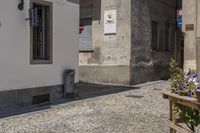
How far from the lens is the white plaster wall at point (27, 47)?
10211 mm

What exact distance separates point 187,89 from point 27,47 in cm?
671

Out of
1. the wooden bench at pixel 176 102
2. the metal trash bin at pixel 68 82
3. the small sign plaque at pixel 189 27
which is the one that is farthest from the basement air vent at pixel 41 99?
the small sign plaque at pixel 189 27

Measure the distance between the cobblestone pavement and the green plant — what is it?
8.32 ft

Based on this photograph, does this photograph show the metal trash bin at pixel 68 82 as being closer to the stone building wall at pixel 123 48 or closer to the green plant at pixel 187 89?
the stone building wall at pixel 123 48

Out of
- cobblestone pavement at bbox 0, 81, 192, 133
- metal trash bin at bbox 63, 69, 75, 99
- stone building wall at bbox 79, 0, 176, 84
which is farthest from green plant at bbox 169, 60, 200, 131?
stone building wall at bbox 79, 0, 176, 84

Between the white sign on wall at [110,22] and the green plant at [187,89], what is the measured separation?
496 inches

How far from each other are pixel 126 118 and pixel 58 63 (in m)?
3.84

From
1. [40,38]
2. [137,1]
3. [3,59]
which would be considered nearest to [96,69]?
[137,1]

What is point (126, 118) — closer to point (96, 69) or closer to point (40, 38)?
point (40, 38)

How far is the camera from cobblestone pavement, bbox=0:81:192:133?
7.92 metres

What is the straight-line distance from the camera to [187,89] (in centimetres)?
518

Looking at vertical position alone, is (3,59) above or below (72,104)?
above

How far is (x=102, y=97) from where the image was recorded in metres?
13.1

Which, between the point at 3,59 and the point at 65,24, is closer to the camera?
→ the point at 3,59
